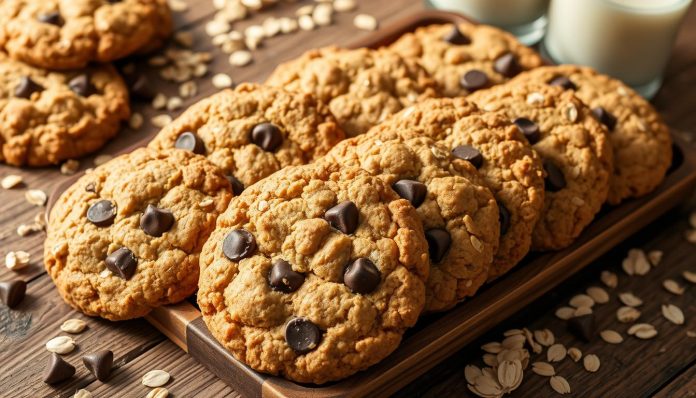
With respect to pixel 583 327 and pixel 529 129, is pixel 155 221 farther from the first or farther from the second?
pixel 583 327

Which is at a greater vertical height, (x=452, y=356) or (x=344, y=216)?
(x=344, y=216)

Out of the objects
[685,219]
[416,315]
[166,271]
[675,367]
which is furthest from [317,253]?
[685,219]

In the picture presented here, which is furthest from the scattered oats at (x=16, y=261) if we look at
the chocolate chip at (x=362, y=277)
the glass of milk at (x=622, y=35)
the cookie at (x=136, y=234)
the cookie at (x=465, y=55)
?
the glass of milk at (x=622, y=35)

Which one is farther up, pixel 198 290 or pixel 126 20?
pixel 126 20

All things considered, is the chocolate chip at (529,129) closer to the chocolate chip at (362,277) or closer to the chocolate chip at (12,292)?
the chocolate chip at (362,277)

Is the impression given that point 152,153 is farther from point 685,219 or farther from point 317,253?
point 685,219

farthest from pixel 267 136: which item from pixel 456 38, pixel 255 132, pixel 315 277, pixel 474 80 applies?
pixel 456 38
